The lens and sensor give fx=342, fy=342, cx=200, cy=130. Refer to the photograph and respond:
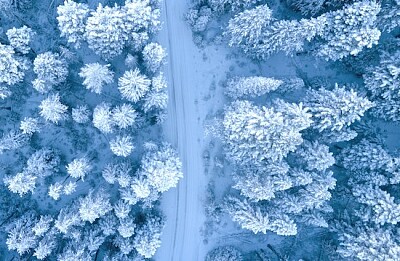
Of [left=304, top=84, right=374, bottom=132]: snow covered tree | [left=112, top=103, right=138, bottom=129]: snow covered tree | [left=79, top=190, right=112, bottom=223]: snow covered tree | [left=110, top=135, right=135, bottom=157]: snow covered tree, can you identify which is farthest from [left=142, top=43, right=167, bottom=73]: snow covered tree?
[left=304, top=84, right=374, bottom=132]: snow covered tree

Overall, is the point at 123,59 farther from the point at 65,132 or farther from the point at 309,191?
the point at 309,191

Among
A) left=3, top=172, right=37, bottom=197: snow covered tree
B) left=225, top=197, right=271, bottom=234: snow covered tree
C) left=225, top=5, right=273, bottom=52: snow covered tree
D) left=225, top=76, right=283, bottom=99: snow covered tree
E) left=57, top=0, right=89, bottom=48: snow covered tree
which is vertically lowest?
left=225, top=197, right=271, bottom=234: snow covered tree

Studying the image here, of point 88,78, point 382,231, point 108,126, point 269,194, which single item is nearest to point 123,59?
point 88,78

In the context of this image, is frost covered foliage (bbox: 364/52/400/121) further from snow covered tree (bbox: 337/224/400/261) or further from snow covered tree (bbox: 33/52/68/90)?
snow covered tree (bbox: 33/52/68/90)

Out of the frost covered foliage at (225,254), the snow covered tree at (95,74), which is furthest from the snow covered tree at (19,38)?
the frost covered foliage at (225,254)

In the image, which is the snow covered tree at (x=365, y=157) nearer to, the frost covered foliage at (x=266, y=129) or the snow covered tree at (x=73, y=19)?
the frost covered foliage at (x=266, y=129)

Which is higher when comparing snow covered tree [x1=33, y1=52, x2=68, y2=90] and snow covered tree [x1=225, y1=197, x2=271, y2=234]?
snow covered tree [x1=33, y1=52, x2=68, y2=90]
